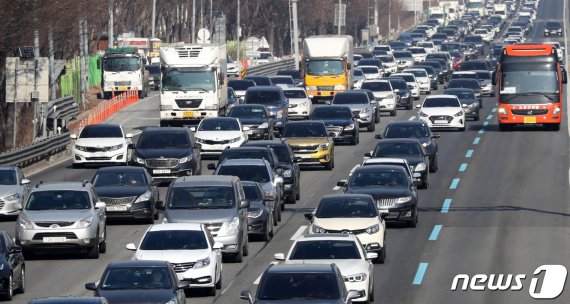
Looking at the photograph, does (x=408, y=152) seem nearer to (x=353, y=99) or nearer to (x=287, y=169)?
(x=287, y=169)

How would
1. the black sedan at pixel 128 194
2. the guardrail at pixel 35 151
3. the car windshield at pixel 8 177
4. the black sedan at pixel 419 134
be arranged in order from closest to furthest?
the black sedan at pixel 128 194
the car windshield at pixel 8 177
the black sedan at pixel 419 134
the guardrail at pixel 35 151

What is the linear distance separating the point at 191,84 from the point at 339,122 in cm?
639

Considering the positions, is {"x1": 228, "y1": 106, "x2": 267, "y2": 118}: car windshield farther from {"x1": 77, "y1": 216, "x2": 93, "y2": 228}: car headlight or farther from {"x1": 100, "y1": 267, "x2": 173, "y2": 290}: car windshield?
{"x1": 100, "y1": 267, "x2": 173, "y2": 290}: car windshield

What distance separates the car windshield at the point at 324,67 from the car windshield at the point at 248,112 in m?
18.6

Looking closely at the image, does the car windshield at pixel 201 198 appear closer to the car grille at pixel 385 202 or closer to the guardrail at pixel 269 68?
the car grille at pixel 385 202

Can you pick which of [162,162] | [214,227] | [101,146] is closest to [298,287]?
[214,227]

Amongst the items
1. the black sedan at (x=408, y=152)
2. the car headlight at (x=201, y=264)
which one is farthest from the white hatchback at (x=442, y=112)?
the car headlight at (x=201, y=264)

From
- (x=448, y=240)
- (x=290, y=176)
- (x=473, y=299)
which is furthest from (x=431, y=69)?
(x=473, y=299)

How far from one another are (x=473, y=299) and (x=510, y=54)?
119 feet

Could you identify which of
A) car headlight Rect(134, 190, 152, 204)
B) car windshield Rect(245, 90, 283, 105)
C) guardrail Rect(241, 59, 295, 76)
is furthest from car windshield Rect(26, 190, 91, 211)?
guardrail Rect(241, 59, 295, 76)

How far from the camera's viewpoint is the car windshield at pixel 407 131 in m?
51.8

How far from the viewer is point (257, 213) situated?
35.5 meters

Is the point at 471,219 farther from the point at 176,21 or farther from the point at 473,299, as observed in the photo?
the point at 176,21

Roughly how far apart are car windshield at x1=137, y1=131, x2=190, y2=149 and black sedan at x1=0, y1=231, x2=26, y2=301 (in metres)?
19.1
